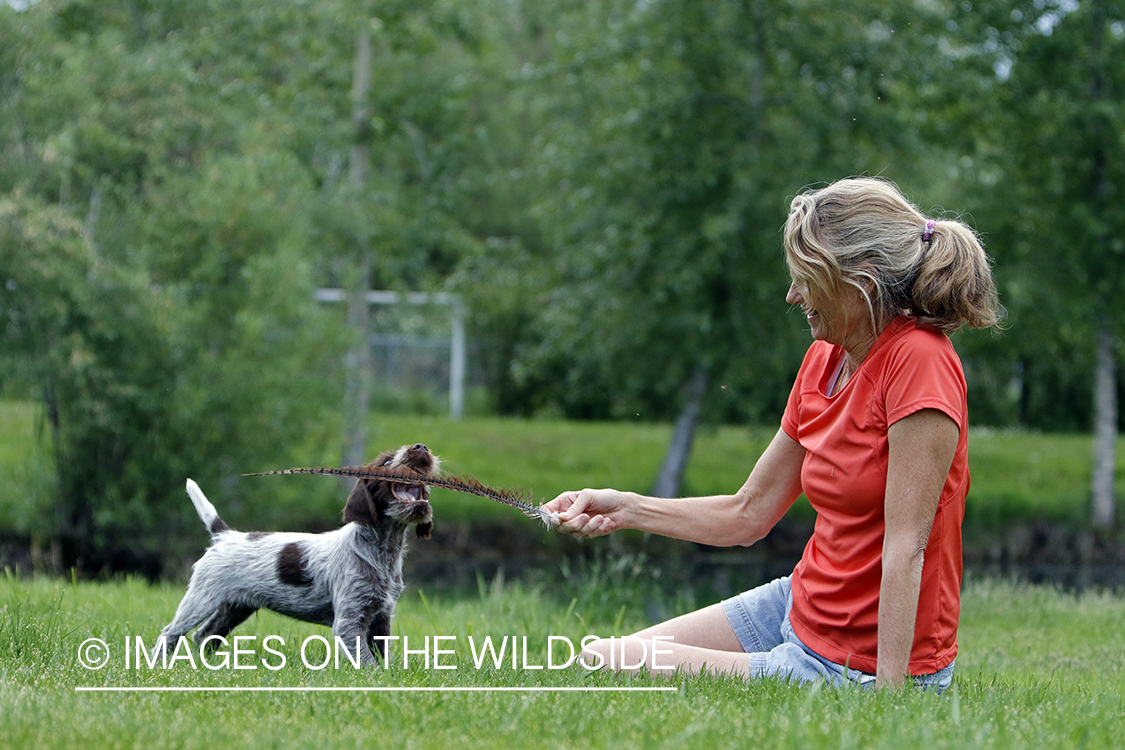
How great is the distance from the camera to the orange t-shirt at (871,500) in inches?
144

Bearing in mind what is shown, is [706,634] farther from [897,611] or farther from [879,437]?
[879,437]

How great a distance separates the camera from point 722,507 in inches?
178

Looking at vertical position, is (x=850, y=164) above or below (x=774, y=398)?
above

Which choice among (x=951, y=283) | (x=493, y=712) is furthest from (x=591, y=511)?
(x=951, y=283)

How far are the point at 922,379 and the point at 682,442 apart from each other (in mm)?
15592

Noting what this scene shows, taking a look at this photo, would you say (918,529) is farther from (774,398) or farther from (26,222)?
(774,398)

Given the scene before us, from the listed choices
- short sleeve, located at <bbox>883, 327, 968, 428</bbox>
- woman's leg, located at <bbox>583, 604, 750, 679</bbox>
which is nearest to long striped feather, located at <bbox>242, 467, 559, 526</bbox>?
woman's leg, located at <bbox>583, 604, 750, 679</bbox>

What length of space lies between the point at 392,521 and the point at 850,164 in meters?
14.6

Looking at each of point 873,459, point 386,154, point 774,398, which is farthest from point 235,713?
point 386,154

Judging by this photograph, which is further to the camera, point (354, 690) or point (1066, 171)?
point (1066, 171)

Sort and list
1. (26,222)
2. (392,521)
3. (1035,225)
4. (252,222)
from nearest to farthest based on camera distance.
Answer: (392,521) → (26,222) → (252,222) → (1035,225)

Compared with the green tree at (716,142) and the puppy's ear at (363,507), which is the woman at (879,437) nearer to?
the puppy's ear at (363,507)

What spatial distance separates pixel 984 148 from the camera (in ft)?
61.1

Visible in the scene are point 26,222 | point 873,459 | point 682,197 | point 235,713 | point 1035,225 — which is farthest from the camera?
point 1035,225
